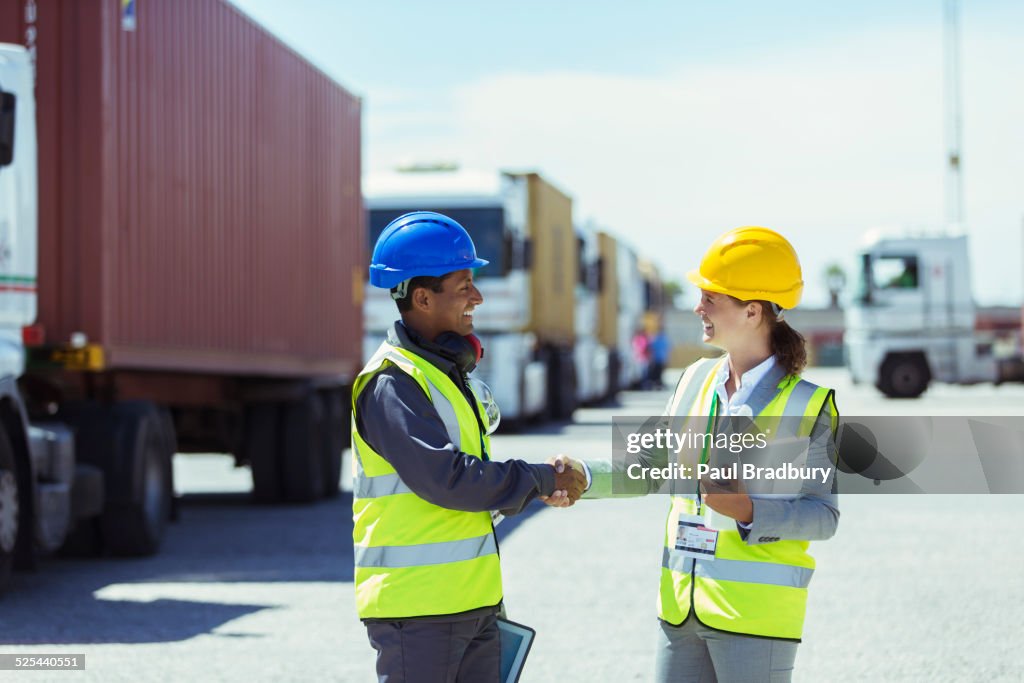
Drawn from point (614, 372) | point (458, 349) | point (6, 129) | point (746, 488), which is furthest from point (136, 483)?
point (614, 372)

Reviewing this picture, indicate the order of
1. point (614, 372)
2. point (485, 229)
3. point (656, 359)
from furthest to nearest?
point (656, 359)
point (614, 372)
point (485, 229)

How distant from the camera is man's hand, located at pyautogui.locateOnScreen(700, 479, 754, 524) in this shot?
3684 millimetres

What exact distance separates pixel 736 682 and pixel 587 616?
205 inches

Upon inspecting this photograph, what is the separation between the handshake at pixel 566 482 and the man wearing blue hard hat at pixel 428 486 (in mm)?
32

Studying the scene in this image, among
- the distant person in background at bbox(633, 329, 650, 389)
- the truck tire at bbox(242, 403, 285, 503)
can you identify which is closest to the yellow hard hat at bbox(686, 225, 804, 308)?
the truck tire at bbox(242, 403, 285, 503)

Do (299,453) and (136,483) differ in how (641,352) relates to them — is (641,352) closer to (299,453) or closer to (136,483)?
(299,453)

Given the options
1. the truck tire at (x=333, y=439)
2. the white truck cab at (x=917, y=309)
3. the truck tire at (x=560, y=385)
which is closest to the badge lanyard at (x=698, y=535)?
the truck tire at (x=333, y=439)

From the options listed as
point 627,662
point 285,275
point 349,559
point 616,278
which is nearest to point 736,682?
point 627,662

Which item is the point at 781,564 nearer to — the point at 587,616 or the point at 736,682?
the point at 736,682

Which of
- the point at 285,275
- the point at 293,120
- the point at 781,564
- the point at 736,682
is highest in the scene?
the point at 293,120

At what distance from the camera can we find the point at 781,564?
3.81 m

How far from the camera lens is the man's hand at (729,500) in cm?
368

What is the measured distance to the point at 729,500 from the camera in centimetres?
368

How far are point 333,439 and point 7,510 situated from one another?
739cm
